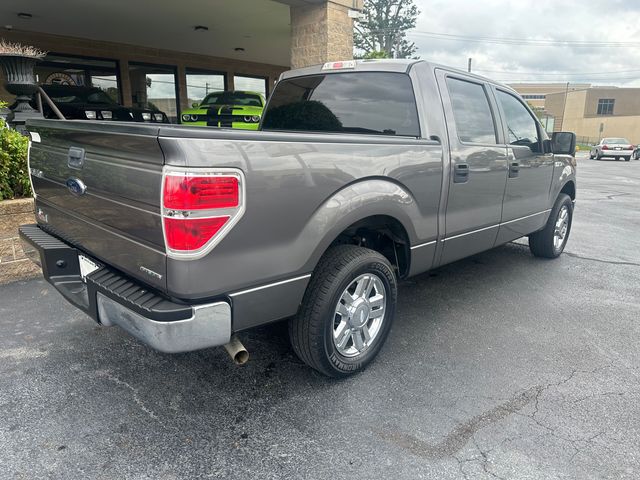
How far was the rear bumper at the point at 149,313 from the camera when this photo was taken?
2098 millimetres

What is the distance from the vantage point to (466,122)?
3715 mm

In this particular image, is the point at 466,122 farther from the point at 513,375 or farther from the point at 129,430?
the point at 129,430

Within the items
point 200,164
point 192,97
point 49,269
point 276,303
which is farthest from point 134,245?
point 192,97

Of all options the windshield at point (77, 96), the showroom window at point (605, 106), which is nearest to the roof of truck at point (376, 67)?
the windshield at point (77, 96)

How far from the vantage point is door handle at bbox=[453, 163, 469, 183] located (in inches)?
137

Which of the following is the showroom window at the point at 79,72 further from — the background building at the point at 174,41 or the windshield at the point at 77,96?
the windshield at the point at 77,96

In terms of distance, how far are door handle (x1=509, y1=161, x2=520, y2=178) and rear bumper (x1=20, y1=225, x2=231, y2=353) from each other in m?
3.02

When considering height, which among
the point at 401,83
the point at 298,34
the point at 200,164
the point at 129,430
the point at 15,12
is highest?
the point at 15,12

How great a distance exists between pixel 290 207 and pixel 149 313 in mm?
823

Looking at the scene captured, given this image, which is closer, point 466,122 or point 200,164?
point 200,164

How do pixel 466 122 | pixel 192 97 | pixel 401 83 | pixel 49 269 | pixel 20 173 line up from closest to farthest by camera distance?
pixel 49 269, pixel 401 83, pixel 466 122, pixel 20 173, pixel 192 97

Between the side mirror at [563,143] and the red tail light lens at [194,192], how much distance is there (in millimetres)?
4164

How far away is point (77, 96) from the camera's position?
470 inches

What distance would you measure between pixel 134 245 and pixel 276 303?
75 centimetres
